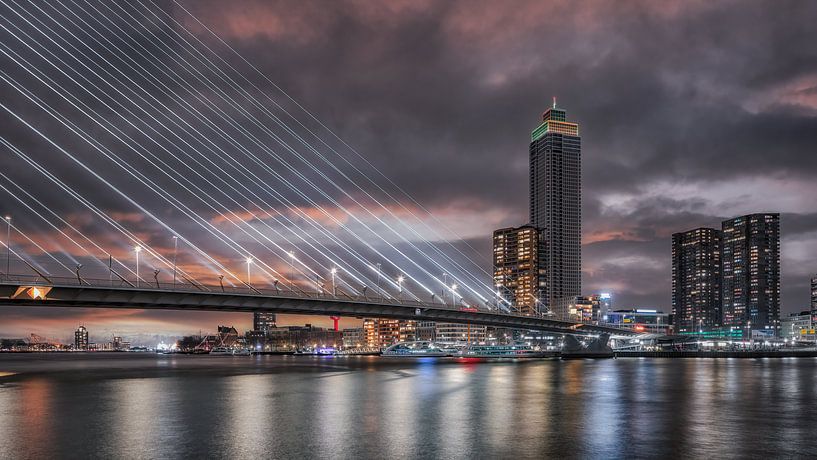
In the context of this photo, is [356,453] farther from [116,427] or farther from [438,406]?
[438,406]

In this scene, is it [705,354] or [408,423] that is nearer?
[408,423]

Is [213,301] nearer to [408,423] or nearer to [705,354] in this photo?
[408,423]

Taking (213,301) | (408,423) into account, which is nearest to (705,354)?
(213,301)

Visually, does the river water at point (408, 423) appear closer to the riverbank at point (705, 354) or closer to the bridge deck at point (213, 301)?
the bridge deck at point (213, 301)

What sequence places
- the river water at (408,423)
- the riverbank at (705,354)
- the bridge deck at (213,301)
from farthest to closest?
the riverbank at (705,354) < the bridge deck at (213,301) < the river water at (408,423)

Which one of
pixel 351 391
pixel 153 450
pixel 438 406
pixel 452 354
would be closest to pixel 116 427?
pixel 153 450

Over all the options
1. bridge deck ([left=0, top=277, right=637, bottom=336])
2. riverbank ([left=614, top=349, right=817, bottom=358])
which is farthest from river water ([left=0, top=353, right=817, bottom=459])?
riverbank ([left=614, top=349, right=817, bottom=358])

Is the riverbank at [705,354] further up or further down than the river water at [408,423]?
further down

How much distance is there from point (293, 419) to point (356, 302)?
63.1m

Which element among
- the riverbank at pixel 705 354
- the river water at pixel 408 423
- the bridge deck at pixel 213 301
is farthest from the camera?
the riverbank at pixel 705 354

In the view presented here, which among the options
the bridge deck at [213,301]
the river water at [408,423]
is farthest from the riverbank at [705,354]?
the river water at [408,423]

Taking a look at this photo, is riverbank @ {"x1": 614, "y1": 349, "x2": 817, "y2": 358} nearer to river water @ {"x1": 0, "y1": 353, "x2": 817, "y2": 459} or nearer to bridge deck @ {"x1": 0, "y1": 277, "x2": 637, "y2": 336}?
bridge deck @ {"x1": 0, "y1": 277, "x2": 637, "y2": 336}

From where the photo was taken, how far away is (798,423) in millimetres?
31703

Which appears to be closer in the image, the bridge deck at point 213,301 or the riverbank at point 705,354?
the bridge deck at point 213,301
